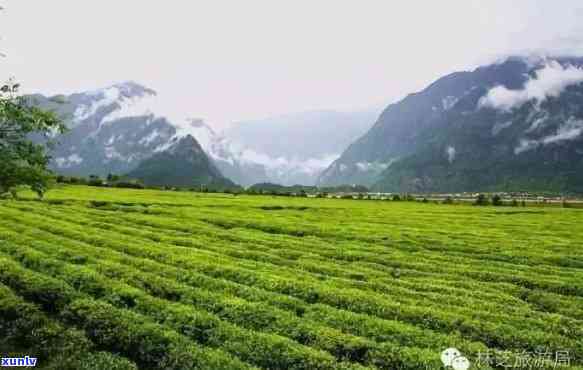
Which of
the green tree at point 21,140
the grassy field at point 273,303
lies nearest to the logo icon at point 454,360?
the grassy field at point 273,303

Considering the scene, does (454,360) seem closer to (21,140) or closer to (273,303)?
(273,303)

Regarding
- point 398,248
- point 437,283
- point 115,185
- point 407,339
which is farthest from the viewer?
point 115,185

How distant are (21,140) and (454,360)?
23933 millimetres

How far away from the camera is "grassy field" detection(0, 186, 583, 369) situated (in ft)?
62.1

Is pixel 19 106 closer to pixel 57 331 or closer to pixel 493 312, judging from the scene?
pixel 57 331

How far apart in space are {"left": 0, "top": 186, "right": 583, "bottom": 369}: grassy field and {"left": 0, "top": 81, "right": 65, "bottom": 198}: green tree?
5.73 metres

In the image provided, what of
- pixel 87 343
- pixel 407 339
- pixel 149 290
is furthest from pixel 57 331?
pixel 407 339

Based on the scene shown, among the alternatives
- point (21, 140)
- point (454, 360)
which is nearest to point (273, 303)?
point (454, 360)

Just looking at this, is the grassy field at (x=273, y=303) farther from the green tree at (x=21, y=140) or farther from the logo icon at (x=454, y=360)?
the green tree at (x=21, y=140)

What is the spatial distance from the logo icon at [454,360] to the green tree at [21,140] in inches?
858

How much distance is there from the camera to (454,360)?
58.4ft

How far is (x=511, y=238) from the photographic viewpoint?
5322 centimetres

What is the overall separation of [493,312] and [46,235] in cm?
3451

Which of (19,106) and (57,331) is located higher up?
(19,106)
